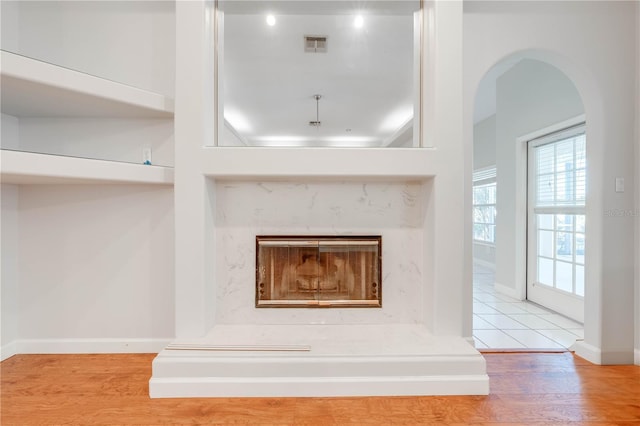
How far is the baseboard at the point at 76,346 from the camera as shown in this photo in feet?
8.05

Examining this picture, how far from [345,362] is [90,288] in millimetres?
2043

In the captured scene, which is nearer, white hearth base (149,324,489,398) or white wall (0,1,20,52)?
white hearth base (149,324,489,398)

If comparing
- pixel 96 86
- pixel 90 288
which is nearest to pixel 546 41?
pixel 96 86

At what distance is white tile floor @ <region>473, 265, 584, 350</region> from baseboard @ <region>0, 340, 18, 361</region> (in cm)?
363

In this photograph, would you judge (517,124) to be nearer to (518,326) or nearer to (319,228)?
(518,326)

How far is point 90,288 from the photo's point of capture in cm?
247

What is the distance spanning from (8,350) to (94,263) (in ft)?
2.89

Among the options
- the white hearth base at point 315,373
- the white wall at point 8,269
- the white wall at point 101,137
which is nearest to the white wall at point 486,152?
the white hearth base at point 315,373

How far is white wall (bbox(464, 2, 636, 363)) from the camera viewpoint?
2338mm

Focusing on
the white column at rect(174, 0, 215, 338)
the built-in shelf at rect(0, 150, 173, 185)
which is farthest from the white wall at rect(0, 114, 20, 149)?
the white column at rect(174, 0, 215, 338)

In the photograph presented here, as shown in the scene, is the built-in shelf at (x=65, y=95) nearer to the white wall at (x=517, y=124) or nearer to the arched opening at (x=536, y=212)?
the arched opening at (x=536, y=212)

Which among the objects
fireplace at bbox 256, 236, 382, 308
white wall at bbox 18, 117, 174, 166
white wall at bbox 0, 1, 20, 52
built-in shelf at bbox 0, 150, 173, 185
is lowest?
fireplace at bbox 256, 236, 382, 308

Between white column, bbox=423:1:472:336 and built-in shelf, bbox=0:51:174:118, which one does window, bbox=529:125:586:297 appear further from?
built-in shelf, bbox=0:51:174:118

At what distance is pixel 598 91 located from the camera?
236cm
